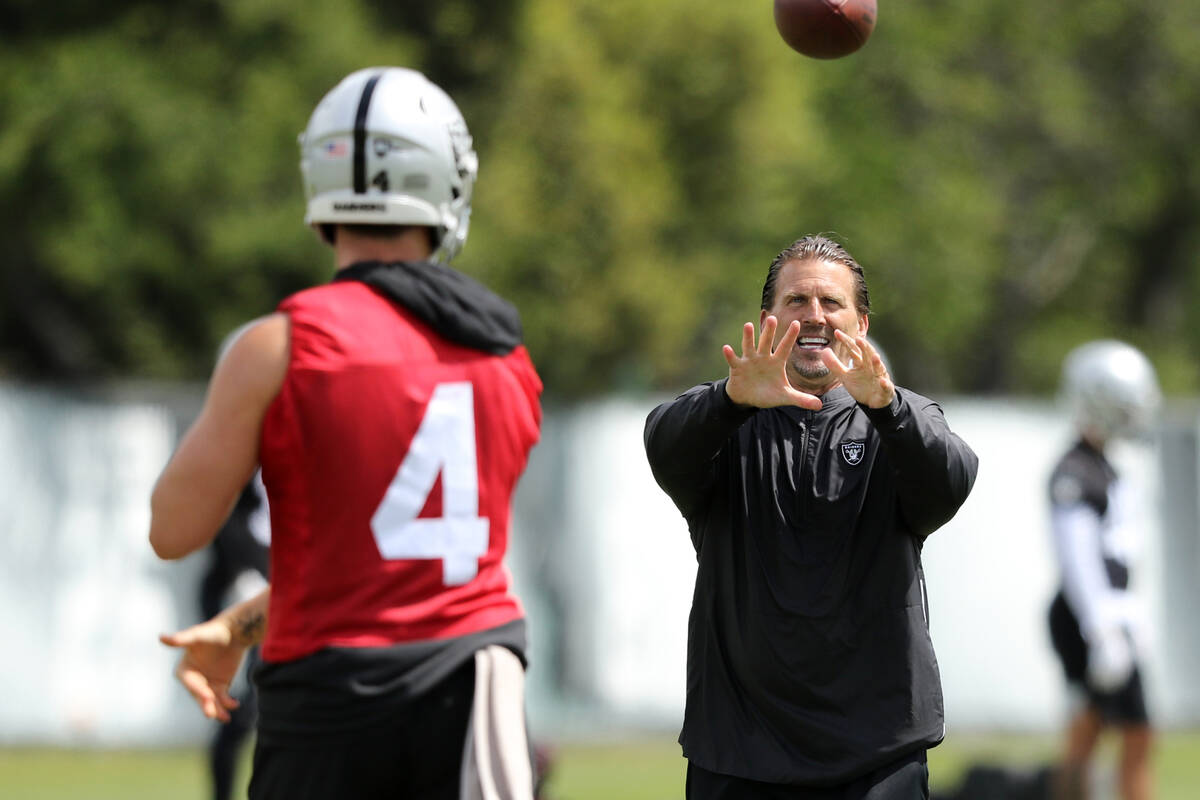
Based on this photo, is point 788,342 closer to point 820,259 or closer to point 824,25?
point 820,259

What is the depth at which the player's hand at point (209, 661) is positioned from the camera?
12.0 feet

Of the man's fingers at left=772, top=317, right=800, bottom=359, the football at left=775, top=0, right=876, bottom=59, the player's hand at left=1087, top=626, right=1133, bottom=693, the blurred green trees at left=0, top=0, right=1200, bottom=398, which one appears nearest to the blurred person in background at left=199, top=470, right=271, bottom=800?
the football at left=775, top=0, right=876, bottom=59

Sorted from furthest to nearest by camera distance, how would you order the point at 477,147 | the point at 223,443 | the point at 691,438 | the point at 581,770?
the point at 477,147
the point at 581,770
the point at 691,438
the point at 223,443

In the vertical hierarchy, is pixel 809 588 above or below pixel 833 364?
below

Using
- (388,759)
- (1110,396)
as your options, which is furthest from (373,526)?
(1110,396)

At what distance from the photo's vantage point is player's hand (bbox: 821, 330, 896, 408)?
3732 mm

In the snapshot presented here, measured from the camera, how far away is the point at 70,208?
1415 cm

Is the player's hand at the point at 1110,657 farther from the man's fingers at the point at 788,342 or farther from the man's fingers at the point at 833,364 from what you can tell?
the man's fingers at the point at 788,342

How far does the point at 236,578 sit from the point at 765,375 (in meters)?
4.88

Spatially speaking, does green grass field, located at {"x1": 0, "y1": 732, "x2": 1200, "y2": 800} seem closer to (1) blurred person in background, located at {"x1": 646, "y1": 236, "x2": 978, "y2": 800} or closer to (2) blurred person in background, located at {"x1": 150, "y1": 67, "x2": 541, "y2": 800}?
(1) blurred person in background, located at {"x1": 646, "y1": 236, "x2": 978, "y2": 800}

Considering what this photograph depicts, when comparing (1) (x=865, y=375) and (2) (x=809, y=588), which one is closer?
(1) (x=865, y=375)

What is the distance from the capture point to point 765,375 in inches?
149

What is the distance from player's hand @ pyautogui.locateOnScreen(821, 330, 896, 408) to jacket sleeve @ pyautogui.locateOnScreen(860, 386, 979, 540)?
0.10 feet

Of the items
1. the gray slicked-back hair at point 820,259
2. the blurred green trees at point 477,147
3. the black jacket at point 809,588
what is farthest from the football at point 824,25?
the blurred green trees at point 477,147
